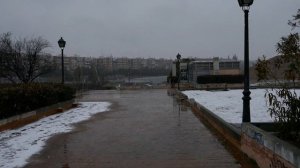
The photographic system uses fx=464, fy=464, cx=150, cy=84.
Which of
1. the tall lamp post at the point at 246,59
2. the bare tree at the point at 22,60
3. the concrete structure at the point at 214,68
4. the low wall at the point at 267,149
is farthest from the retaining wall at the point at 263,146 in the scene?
Answer: the concrete structure at the point at 214,68

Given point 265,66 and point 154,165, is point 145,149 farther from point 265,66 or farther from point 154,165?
point 265,66

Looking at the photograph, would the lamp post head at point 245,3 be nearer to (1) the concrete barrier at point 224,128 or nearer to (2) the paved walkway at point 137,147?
(1) the concrete barrier at point 224,128

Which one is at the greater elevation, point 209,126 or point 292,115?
point 292,115

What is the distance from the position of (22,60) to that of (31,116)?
81.8ft

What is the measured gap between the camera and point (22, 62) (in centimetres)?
4216

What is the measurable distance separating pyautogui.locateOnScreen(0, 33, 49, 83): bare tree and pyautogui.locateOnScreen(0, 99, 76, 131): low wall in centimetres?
1741

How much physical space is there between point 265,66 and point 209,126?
6.94m

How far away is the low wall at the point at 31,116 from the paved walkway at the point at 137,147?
221 centimetres

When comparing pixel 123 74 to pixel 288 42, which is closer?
pixel 288 42

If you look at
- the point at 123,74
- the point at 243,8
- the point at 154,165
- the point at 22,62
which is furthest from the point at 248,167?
the point at 123,74

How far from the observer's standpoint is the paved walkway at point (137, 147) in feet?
32.5

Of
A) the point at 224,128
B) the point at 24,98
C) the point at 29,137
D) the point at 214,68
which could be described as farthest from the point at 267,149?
the point at 214,68

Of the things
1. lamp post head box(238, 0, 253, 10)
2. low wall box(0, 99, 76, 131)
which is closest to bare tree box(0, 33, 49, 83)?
low wall box(0, 99, 76, 131)

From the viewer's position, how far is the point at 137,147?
1193 centimetres
